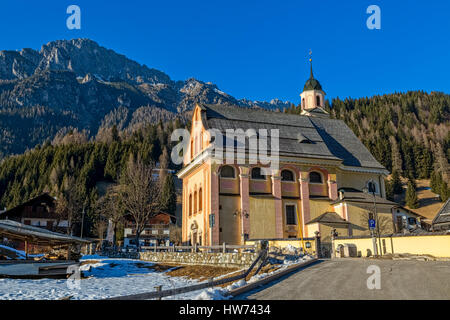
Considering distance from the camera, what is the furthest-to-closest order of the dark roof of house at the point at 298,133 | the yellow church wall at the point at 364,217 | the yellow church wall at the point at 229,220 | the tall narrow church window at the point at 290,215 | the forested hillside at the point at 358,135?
1. the forested hillside at the point at 358,135
2. the dark roof of house at the point at 298,133
3. the tall narrow church window at the point at 290,215
4. the yellow church wall at the point at 364,217
5. the yellow church wall at the point at 229,220

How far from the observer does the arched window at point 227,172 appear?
3812 cm

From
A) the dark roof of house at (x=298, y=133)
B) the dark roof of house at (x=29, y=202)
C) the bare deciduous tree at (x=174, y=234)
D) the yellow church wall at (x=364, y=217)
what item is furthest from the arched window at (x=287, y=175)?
the dark roof of house at (x=29, y=202)

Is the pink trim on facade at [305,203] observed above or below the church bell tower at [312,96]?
below

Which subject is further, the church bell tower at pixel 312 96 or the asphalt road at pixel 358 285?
the church bell tower at pixel 312 96

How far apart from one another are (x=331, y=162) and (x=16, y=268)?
29630 millimetres

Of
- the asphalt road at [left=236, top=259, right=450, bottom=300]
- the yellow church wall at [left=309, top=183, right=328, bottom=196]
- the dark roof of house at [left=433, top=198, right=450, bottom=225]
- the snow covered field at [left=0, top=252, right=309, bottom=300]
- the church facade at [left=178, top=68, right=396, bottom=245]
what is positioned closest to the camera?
the asphalt road at [left=236, top=259, right=450, bottom=300]

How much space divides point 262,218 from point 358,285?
24.0 m

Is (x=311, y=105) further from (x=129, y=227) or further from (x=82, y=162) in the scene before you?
(x=82, y=162)

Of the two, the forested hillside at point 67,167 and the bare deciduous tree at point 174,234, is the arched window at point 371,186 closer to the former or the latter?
the bare deciduous tree at point 174,234

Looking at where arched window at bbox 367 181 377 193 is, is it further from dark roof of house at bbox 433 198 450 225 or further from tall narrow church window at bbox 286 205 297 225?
tall narrow church window at bbox 286 205 297 225

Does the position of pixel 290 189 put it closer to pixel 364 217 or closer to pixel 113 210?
pixel 364 217

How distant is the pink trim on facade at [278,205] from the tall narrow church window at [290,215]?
39.0 inches

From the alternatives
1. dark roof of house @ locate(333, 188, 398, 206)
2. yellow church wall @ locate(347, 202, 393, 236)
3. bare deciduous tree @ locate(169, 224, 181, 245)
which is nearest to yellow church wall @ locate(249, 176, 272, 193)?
dark roof of house @ locate(333, 188, 398, 206)

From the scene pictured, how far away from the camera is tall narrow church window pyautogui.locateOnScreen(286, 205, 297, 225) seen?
38.7 meters
